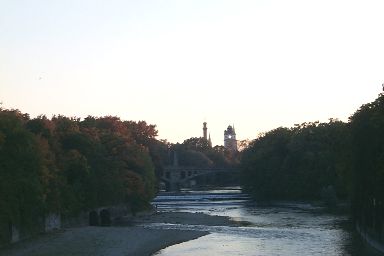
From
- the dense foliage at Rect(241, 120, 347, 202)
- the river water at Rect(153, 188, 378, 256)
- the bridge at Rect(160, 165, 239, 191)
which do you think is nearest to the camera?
the river water at Rect(153, 188, 378, 256)

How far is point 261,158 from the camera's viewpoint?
132 m

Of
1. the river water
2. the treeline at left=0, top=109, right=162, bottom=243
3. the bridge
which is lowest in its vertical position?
the river water

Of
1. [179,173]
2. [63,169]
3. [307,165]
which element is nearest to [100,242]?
[63,169]

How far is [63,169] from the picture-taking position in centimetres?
7112

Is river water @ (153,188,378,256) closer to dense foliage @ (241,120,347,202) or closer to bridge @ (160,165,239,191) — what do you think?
dense foliage @ (241,120,347,202)

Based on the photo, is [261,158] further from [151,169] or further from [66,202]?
[66,202]

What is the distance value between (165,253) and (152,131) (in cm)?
8237

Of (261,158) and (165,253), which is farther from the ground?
(261,158)

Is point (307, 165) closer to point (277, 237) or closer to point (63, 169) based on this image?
point (63, 169)

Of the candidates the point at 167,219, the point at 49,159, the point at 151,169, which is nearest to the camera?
the point at 49,159

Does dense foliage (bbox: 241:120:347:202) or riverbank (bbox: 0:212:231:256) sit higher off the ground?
dense foliage (bbox: 241:120:347:202)

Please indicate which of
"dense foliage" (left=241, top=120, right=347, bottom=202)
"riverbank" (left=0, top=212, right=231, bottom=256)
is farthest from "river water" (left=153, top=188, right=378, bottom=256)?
"dense foliage" (left=241, top=120, right=347, bottom=202)

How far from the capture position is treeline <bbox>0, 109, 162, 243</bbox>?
53688 mm

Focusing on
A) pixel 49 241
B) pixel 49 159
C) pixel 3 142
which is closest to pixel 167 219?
pixel 49 159
